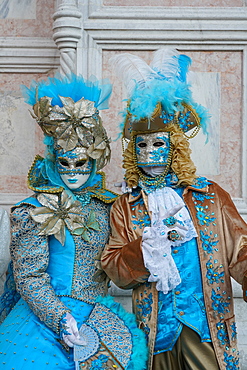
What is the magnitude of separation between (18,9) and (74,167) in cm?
201

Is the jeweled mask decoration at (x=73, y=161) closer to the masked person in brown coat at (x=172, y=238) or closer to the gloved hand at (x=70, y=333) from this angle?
the masked person in brown coat at (x=172, y=238)

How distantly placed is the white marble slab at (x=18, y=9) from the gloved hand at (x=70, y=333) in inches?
105

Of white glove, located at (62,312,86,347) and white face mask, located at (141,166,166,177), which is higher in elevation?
white face mask, located at (141,166,166,177)

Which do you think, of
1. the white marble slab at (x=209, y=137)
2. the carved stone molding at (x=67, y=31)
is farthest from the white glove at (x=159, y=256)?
the carved stone molding at (x=67, y=31)

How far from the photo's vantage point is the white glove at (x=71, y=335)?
3639 millimetres

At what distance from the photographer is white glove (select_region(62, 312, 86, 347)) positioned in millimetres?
3639

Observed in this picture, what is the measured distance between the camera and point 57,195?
402 cm

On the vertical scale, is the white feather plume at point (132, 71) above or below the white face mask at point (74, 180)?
above

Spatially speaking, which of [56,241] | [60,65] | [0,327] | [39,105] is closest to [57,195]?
[56,241]

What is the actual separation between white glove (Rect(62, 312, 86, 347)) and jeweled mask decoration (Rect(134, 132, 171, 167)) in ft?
3.13

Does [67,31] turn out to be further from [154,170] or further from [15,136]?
[154,170]

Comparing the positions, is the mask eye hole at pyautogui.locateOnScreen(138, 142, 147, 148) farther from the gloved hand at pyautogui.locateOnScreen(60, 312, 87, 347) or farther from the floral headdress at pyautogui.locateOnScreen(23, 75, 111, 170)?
the gloved hand at pyautogui.locateOnScreen(60, 312, 87, 347)

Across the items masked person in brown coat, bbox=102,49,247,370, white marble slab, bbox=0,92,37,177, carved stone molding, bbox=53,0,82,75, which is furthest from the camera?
white marble slab, bbox=0,92,37,177

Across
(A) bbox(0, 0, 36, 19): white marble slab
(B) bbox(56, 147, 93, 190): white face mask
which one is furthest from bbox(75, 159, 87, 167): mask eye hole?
(A) bbox(0, 0, 36, 19): white marble slab
